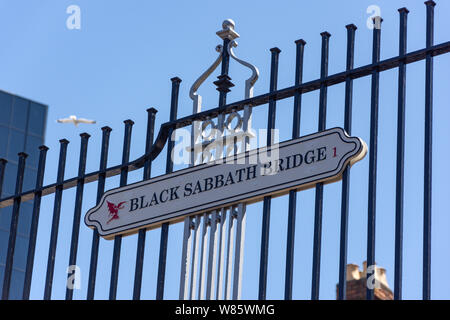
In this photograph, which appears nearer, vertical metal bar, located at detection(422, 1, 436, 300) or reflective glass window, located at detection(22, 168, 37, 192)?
vertical metal bar, located at detection(422, 1, 436, 300)

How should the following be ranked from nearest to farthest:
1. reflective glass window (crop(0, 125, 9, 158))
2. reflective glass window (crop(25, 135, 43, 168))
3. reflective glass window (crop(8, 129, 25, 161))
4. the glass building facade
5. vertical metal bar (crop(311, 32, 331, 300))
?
1. vertical metal bar (crop(311, 32, 331, 300))
2. the glass building facade
3. reflective glass window (crop(0, 125, 9, 158))
4. reflective glass window (crop(8, 129, 25, 161))
5. reflective glass window (crop(25, 135, 43, 168))

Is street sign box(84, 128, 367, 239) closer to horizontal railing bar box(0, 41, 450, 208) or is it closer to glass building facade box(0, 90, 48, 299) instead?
horizontal railing bar box(0, 41, 450, 208)

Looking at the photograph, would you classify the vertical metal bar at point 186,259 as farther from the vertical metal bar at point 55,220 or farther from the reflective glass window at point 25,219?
the reflective glass window at point 25,219

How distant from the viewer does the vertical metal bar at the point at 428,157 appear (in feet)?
23.7

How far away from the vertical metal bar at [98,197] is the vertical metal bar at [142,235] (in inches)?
13.4

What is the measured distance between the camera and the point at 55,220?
9070mm

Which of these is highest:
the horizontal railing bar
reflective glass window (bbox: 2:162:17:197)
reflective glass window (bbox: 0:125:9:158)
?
reflective glass window (bbox: 0:125:9:158)

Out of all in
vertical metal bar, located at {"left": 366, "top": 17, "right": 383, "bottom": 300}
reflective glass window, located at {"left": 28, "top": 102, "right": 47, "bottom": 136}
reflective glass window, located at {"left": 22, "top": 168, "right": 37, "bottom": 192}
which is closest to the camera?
vertical metal bar, located at {"left": 366, "top": 17, "right": 383, "bottom": 300}

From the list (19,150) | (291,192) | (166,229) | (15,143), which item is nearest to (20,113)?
(15,143)

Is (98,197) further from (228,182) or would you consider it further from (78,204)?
(228,182)

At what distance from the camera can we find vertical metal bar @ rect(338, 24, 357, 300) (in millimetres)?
7453

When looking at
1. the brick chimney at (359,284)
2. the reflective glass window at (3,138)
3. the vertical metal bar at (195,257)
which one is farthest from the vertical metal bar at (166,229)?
the reflective glass window at (3,138)

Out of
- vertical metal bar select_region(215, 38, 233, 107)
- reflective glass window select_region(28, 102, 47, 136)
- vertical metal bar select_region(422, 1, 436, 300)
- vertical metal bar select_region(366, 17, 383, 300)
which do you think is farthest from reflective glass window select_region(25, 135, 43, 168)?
vertical metal bar select_region(422, 1, 436, 300)

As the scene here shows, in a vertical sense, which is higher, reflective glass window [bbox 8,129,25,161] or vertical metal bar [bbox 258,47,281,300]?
reflective glass window [bbox 8,129,25,161]
